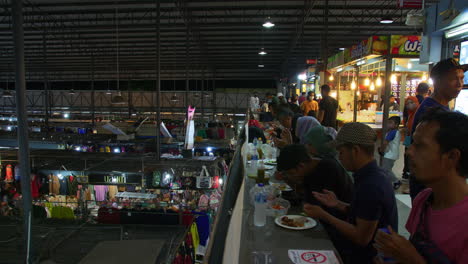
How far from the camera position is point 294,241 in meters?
2.13

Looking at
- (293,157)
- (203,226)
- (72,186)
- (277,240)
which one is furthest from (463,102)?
(72,186)

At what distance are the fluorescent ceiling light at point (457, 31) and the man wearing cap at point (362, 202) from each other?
317cm

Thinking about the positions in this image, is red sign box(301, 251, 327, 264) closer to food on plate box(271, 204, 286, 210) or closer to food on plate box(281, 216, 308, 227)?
food on plate box(281, 216, 308, 227)

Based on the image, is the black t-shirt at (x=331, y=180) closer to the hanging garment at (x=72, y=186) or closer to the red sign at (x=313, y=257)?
the red sign at (x=313, y=257)

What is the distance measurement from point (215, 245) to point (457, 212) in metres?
0.96

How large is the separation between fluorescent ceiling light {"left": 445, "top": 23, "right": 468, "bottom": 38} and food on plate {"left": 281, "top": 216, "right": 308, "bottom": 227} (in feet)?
11.4

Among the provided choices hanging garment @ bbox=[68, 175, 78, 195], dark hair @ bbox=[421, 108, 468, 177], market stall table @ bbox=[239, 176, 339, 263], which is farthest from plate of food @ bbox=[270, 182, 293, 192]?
hanging garment @ bbox=[68, 175, 78, 195]

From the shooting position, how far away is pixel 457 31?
4.40 metres

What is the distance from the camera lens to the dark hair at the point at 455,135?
128 cm

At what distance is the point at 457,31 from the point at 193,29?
1297 centimetres

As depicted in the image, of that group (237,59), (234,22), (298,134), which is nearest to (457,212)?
(298,134)

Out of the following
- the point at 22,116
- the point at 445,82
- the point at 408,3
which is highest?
the point at 408,3

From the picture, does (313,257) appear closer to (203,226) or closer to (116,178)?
(203,226)

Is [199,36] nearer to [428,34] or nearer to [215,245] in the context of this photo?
[428,34]
